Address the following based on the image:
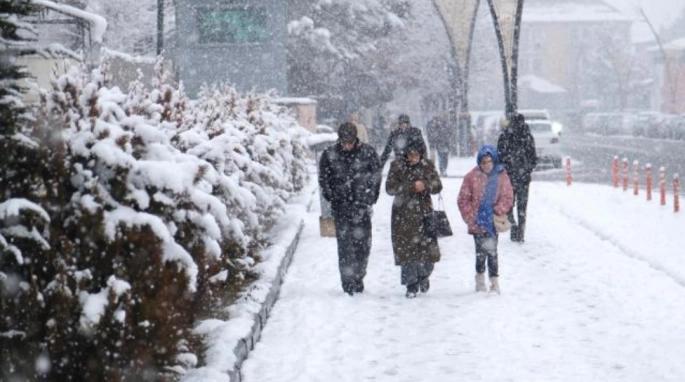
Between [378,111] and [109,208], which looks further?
[378,111]

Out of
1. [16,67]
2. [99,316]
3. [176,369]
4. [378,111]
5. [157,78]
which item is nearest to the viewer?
[99,316]

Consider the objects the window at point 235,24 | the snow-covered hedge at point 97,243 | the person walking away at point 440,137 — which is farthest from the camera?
the person walking away at point 440,137

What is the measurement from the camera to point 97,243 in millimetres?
5367

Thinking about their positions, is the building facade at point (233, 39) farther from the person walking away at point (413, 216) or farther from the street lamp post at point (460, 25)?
the person walking away at point (413, 216)

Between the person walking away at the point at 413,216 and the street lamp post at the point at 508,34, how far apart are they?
39.1ft

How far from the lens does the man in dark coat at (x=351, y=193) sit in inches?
406

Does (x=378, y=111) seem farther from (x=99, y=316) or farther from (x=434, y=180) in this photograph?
(x=99, y=316)

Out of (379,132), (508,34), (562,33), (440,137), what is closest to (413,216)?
(508,34)

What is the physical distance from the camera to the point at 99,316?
200 inches

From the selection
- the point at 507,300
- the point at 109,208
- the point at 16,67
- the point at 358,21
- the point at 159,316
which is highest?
the point at 358,21

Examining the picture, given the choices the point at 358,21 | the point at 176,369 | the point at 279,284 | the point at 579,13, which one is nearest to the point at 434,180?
the point at 279,284

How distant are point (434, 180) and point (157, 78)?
2957 mm

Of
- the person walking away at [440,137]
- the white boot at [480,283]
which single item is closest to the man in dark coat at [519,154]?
the white boot at [480,283]

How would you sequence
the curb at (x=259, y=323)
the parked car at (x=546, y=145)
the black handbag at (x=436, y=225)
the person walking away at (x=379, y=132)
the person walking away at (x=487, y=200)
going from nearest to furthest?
the curb at (x=259, y=323) → the black handbag at (x=436, y=225) → the person walking away at (x=487, y=200) → the parked car at (x=546, y=145) → the person walking away at (x=379, y=132)
